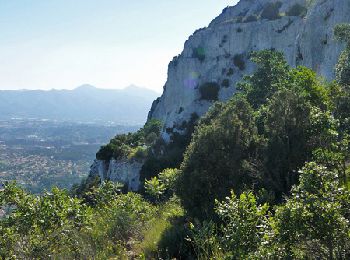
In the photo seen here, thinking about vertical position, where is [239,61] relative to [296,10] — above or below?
below

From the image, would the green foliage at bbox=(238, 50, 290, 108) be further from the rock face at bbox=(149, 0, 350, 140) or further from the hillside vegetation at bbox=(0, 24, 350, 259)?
the hillside vegetation at bbox=(0, 24, 350, 259)

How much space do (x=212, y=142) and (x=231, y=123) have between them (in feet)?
3.45

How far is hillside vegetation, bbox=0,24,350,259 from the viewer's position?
18.2 ft

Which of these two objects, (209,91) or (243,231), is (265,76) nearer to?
(243,231)

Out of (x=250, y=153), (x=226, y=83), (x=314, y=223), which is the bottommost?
(x=314, y=223)

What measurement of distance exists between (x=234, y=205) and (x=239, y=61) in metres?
68.7

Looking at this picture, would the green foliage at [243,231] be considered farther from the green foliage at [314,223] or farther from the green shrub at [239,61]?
the green shrub at [239,61]

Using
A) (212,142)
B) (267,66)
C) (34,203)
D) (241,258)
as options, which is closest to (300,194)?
(241,258)

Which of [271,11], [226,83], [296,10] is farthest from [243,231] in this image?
[271,11]

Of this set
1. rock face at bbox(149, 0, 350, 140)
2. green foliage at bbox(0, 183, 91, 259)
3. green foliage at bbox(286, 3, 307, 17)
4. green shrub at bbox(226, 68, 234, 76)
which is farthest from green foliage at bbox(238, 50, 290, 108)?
green foliage at bbox(286, 3, 307, 17)

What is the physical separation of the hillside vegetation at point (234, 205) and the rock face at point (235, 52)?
3056cm

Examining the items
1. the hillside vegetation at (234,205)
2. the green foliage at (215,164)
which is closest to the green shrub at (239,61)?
the hillside vegetation at (234,205)

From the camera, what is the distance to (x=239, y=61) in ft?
238

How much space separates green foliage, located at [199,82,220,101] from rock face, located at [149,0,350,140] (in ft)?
2.24
